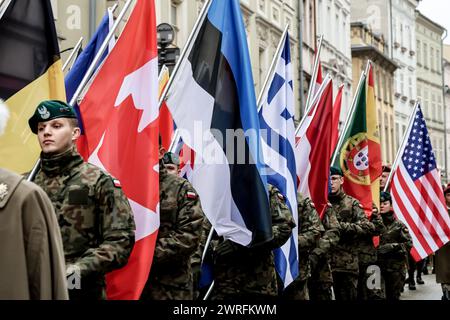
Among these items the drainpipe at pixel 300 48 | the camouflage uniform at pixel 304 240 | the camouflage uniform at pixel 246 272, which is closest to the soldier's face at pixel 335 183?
the camouflage uniform at pixel 304 240

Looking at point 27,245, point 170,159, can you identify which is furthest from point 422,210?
point 27,245

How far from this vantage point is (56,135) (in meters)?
6.03

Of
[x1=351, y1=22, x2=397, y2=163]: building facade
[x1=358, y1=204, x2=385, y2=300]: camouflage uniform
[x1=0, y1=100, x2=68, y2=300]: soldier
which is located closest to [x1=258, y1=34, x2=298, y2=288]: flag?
[x1=358, y1=204, x2=385, y2=300]: camouflage uniform

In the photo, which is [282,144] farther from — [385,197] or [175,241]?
[385,197]

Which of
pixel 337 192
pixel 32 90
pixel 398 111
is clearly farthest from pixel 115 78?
pixel 398 111

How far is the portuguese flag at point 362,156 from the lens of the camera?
13.7 m

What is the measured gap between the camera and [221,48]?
8.45 metres

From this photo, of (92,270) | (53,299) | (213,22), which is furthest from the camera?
(213,22)

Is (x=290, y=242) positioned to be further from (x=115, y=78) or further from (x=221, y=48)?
(x=115, y=78)

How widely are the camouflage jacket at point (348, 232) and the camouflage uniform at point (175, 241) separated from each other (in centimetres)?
550

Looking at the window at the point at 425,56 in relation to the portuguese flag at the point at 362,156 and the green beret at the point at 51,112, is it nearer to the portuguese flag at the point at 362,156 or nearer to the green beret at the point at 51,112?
the portuguese flag at the point at 362,156

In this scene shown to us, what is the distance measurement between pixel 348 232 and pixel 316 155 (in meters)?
1.30

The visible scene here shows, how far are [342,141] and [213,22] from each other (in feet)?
18.3

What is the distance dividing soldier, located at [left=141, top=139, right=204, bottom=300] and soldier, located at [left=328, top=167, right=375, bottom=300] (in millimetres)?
5458
